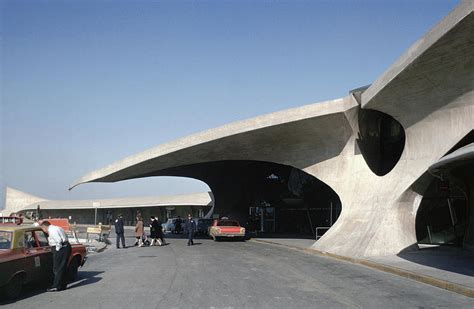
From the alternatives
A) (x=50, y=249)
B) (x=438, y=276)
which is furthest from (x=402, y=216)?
(x=50, y=249)

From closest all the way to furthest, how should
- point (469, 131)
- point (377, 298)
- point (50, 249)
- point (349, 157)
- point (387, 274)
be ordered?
point (377, 298) → point (50, 249) → point (387, 274) → point (469, 131) → point (349, 157)

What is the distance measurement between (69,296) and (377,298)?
665cm

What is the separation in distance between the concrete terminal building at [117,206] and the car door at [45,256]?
155 feet

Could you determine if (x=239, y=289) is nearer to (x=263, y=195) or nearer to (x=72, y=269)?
(x=72, y=269)

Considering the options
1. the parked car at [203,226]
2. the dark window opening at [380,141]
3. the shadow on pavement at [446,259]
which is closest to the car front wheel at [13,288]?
the shadow on pavement at [446,259]

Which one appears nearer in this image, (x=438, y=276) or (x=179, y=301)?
(x=179, y=301)

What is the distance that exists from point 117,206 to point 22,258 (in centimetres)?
6821

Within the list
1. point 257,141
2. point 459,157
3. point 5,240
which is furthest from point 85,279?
point 257,141

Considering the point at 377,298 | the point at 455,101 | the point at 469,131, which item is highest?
the point at 455,101

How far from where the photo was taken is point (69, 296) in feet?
36.5

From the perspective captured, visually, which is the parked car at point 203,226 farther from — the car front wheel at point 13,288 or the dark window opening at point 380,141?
the car front wheel at point 13,288

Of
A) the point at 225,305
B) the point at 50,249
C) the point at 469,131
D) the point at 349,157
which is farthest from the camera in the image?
the point at 349,157

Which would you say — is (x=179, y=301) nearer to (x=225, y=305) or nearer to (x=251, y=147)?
(x=225, y=305)

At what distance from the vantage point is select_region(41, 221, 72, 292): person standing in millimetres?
11883
